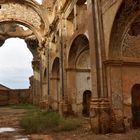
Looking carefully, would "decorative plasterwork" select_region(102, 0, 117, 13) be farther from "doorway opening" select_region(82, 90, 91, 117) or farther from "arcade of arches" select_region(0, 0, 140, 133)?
"doorway opening" select_region(82, 90, 91, 117)

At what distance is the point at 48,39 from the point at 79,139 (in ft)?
46.5

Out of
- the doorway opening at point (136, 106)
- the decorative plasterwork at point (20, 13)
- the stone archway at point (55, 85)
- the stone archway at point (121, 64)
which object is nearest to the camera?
the stone archway at point (121, 64)

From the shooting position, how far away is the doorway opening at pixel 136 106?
9566 millimetres

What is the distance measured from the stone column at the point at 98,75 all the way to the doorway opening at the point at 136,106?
2013 mm

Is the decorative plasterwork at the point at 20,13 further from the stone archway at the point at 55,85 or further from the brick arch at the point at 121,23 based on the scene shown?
the brick arch at the point at 121,23

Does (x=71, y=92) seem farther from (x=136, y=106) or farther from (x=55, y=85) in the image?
(x=55, y=85)

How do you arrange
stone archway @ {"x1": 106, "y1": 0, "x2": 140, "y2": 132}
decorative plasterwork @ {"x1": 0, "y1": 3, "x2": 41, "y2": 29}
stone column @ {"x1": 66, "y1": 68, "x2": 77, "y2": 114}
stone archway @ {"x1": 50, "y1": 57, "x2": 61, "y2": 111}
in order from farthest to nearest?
decorative plasterwork @ {"x1": 0, "y1": 3, "x2": 41, "y2": 29}, stone archway @ {"x1": 50, "y1": 57, "x2": 61, "y2": 111}, stone column @ {"x1": 66, "y1": 68, "x2": 77, "y2": 114}, stone archway @ {"x1": 106, "y1": 0, "x2": 140, "y2": 132}

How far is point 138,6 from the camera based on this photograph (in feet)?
24.2

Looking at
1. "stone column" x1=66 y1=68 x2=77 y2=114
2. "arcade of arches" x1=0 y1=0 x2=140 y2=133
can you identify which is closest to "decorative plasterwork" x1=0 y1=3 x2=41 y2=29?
"arcade of arches" x1=0 y1=0 x2=140 y2=133

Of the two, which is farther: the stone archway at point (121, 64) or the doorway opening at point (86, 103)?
the doorway opening at point (86, 103)

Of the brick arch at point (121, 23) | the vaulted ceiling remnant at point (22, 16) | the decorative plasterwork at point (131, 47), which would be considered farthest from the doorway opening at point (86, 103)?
the vaulted ceiling remnant at point (22, 16)

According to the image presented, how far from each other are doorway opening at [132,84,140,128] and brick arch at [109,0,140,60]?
249 cm

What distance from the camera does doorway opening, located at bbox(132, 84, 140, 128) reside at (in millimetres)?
9566

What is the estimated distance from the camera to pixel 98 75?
331 inches
